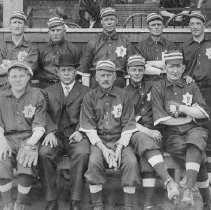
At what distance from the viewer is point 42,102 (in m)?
5.52

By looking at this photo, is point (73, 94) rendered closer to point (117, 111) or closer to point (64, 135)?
point (64, 135)

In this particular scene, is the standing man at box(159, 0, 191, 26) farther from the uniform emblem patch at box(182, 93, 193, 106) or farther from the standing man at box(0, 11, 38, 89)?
the uniform emblem patch at box(182, 93, 193, 106)

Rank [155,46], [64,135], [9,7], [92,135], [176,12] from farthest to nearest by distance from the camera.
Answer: [176,12]
[9,7]
[155,46]
[64,135]
[92,135]

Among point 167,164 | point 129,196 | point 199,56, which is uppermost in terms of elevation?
point 199,56

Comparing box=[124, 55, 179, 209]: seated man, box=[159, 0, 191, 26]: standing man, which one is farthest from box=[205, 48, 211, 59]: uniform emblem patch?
box=[159, 0, 191, 26]: standing man

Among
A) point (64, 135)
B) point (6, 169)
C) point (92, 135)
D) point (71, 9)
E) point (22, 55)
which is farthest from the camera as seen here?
point (71, 9)

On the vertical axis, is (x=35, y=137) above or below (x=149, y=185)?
above

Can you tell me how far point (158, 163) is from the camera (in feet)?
16.7

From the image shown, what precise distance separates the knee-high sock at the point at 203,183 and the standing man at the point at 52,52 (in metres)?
2.33

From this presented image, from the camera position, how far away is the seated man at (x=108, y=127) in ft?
16.7

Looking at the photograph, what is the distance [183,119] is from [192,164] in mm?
589

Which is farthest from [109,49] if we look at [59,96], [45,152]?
[45,152]

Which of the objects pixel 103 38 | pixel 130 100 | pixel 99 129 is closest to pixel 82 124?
→ pixel 99 129

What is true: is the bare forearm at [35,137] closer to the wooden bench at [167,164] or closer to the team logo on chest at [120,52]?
the wooden bench at [167,164]
